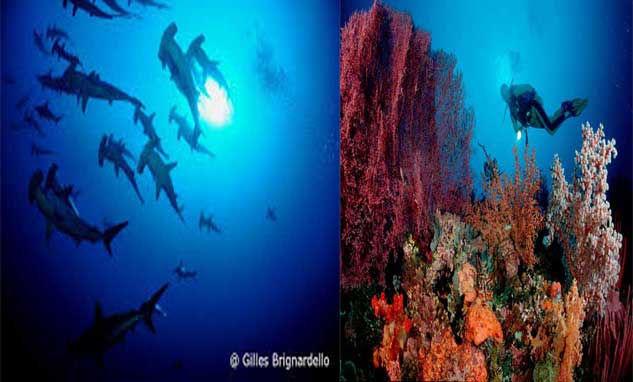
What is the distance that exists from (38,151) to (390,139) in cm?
202

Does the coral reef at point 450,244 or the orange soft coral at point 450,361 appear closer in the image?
the coral reef at point 450,244

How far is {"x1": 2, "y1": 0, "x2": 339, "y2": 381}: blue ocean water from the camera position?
383cm

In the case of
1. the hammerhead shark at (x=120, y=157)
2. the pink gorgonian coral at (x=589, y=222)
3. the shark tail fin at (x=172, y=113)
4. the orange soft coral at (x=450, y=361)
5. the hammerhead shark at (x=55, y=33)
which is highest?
the hammerhead shark at (x=55, y=33)

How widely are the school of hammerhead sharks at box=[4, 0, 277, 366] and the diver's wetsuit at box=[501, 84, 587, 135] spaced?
4.64 feet

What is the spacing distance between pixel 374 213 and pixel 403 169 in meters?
0.29

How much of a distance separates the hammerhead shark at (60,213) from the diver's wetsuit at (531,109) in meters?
2.19

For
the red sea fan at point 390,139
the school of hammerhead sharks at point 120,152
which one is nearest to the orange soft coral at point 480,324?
the red sea fan at point 390,139

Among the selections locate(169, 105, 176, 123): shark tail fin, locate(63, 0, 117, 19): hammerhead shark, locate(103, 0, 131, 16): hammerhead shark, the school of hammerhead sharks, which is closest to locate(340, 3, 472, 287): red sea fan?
the school of hammerhead sharks

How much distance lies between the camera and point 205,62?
386cm

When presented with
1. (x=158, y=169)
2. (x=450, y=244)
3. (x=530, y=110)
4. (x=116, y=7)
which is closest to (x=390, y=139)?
(x=450, y=244)

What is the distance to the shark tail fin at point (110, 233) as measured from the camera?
12.7 ft

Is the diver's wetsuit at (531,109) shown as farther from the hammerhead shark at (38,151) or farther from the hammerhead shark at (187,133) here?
the hammerhead shark at (38,151)

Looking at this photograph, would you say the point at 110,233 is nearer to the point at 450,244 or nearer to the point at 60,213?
the point at 60,213

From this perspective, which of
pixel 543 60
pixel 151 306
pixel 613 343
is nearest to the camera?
pixel 613 343
